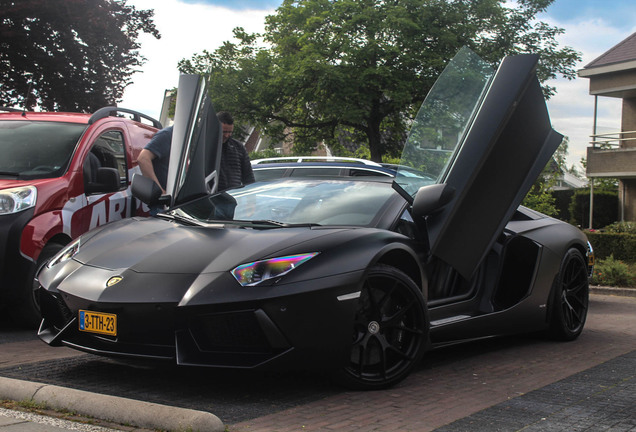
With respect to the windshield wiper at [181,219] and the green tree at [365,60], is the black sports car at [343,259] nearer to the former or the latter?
the windshield wiper at [181,219]

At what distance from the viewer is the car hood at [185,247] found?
4.46 metres

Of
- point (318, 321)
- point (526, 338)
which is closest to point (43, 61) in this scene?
point (526, 338)

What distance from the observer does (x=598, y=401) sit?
15.1 feet

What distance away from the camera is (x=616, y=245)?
1791cm

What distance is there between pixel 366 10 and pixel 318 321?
1161 inches

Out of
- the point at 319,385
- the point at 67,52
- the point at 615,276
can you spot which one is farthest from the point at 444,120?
the point at 67,52

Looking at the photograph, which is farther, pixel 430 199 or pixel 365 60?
pixel 365 60

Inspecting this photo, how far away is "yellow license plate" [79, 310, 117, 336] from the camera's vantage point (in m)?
4.38

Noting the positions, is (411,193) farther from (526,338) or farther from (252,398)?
(526,338)

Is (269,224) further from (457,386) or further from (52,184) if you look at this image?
(52,184)

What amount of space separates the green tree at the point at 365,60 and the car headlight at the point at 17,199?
975 inches

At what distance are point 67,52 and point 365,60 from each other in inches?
625

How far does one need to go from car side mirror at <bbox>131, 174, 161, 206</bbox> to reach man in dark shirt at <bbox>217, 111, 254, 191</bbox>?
206 centimetres

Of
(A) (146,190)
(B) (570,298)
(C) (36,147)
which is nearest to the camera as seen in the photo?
(A) (146,190)
